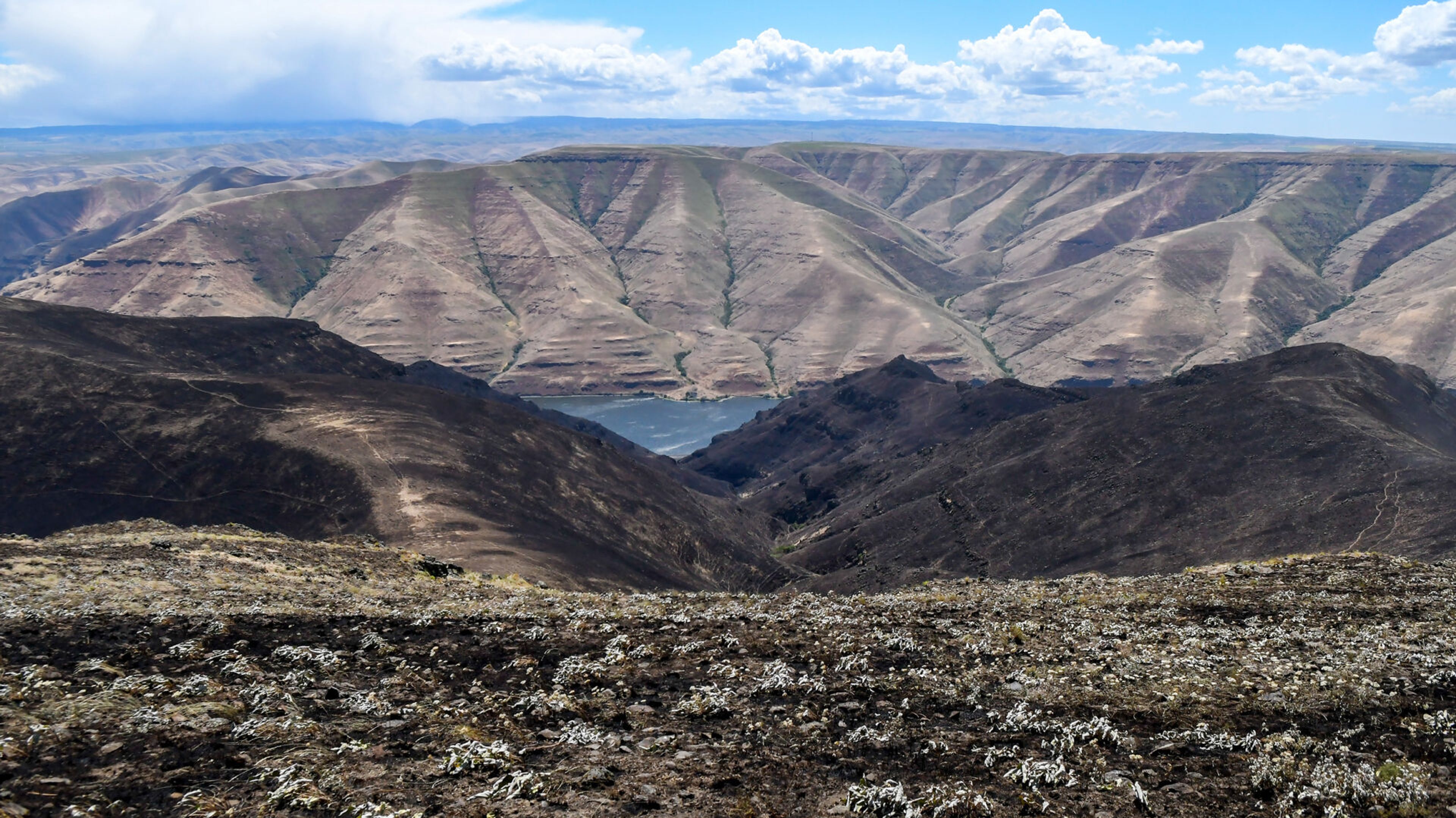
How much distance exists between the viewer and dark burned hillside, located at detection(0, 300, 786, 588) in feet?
150

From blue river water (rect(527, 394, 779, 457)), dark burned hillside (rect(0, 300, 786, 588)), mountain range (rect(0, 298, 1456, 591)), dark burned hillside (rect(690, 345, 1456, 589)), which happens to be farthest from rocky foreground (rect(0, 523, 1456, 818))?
blue river water (rect(527, 394, 779, 457))

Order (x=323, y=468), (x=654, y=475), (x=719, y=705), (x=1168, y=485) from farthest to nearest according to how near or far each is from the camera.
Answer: (x=654, y=475) < (x=1168, y=485) < (x=323, y=468) < (x=719, y=705)

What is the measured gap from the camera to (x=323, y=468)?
4931cm

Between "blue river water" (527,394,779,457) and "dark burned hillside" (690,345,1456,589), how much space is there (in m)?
64.3

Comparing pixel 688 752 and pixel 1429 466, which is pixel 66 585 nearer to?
pixel 688 752

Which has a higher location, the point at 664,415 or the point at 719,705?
the point at 719,705

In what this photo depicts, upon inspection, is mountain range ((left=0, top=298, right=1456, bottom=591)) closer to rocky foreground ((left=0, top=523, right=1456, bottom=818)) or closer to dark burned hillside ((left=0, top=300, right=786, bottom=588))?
dark burned hillside ((left=0, top=300, right=786, bottom=588))

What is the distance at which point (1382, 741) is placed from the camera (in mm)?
12109

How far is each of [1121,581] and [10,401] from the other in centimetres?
6459

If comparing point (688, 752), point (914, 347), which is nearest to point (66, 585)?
point (688, 752)

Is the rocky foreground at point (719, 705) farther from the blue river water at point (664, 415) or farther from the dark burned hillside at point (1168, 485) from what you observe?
the blue river water at point (664, 415)

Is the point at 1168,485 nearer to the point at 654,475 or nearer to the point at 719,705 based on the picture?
the point at 654,475

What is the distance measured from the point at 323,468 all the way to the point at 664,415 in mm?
130860

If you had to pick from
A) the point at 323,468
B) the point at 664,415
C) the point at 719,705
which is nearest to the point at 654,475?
the point at 323,468
